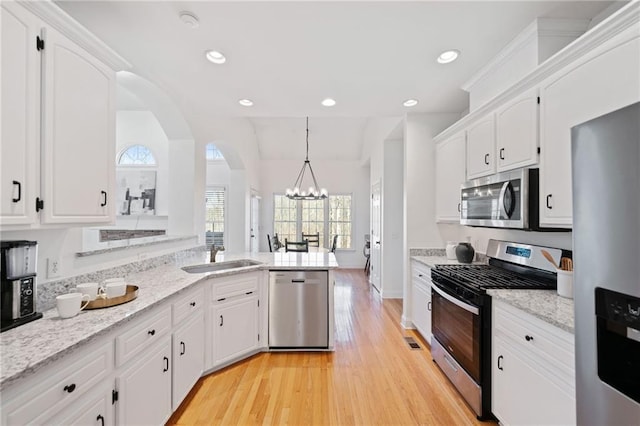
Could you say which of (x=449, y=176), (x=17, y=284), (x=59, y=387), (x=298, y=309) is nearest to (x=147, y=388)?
(x=59, y=387)

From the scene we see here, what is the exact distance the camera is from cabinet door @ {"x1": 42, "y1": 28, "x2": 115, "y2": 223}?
4.53 ft

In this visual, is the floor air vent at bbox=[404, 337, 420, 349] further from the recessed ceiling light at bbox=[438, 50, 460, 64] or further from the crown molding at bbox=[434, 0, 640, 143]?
the recessed ceiling light at bbox=[438, 50, 460, 64]

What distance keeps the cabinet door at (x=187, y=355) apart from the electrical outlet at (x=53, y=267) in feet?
2.64

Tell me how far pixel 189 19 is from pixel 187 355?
2420 mm

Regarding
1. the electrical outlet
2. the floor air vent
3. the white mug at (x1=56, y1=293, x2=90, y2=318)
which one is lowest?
the floor air vent

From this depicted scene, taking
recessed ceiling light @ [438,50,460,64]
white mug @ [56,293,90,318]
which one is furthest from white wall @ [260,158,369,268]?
white mug @ [56,293,90,318]

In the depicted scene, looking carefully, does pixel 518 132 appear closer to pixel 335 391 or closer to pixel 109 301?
pixel 335 391

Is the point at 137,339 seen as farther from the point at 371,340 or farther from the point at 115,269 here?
the point at 371,340

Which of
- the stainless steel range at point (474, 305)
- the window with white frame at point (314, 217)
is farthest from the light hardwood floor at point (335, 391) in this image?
the window with white frame at point (314, 217)

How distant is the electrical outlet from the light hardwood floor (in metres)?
1.27

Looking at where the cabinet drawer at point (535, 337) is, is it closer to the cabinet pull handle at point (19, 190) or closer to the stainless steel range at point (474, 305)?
the stainless steel range at point (474, 305)

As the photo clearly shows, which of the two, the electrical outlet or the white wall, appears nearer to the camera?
the electrical outlet

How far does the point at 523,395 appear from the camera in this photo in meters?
1.67

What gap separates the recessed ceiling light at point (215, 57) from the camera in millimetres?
2289
